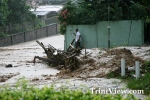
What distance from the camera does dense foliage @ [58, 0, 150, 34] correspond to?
966 inches

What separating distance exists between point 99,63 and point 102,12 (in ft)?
28.1

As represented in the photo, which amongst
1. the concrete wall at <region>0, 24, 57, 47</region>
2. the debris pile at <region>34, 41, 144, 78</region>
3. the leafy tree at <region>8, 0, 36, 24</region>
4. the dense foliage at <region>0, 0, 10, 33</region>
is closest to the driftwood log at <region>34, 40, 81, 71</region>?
the debris pile at <region>34, 41, 144, 78</region>

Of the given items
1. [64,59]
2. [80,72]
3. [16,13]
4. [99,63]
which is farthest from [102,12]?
[16,13]

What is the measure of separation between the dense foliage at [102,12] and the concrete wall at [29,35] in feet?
45.0

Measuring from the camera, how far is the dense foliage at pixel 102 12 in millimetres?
24547

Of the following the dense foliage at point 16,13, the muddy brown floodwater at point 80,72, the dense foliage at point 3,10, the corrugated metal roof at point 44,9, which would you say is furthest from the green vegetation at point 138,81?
the corrugated metal roof at point 44,9

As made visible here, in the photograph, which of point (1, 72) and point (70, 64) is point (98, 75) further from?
point (1, 72)

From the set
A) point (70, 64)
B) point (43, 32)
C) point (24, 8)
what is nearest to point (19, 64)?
point (70, 64)

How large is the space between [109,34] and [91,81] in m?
12.3

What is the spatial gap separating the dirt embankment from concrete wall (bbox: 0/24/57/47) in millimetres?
20509

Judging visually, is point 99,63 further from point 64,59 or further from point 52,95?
point 52,95

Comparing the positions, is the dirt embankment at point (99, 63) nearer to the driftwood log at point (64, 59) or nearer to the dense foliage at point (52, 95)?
the driftwood log at point (64, 59)

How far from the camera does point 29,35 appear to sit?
42.5m

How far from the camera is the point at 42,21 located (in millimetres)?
48250
